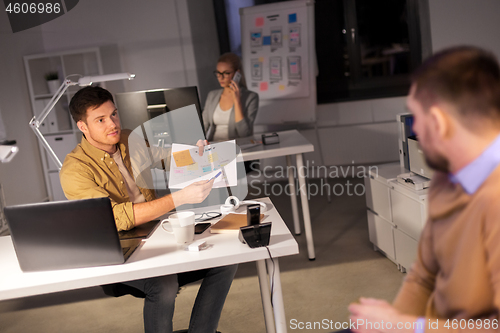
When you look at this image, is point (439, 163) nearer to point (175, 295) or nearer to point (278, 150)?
point (175, 295)

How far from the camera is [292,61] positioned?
14.5ft

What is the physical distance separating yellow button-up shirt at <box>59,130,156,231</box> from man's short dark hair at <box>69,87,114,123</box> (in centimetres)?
12

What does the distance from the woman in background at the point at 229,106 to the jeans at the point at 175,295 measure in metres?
1.92

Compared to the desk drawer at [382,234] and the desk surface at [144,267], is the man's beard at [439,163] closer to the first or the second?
the desk surface at [144,267]

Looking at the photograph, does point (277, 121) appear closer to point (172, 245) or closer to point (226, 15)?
point (226, 15)

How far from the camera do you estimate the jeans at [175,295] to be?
1.67 meters

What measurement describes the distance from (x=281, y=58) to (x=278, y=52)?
7cm

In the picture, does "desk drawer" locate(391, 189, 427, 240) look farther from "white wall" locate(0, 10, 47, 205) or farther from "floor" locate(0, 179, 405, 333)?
"white wall" locate(0, 10, 47, 205)

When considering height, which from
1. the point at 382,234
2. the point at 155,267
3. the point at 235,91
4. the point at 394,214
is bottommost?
the point at 382,234

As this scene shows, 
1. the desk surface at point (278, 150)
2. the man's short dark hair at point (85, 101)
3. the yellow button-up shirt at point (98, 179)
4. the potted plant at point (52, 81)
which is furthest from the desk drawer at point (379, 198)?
the potted plant at point (52, 81)

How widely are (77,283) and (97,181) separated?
0.57 metres

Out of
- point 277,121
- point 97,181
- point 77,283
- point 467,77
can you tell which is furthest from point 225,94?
point 467,77

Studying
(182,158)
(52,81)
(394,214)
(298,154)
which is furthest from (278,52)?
(182,158)

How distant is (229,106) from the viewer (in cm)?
364
